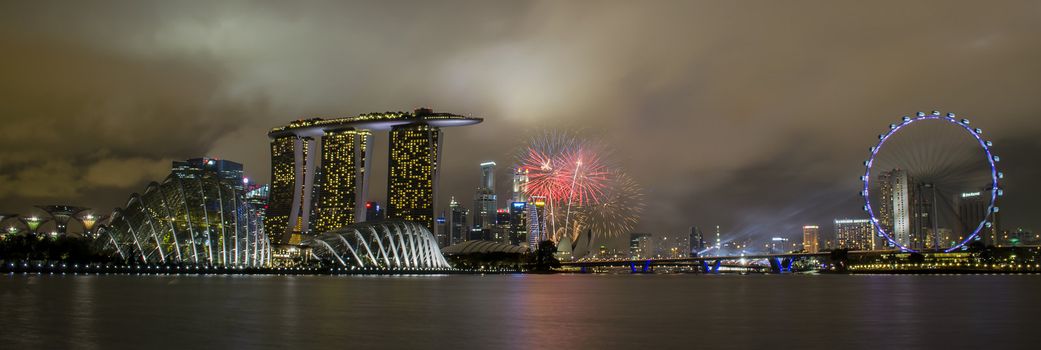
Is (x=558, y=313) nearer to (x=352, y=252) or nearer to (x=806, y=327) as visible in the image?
(x=806, y=327)

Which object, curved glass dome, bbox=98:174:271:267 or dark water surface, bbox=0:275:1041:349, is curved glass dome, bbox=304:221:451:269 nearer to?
curved glass dome, bbox=98:174:271:267

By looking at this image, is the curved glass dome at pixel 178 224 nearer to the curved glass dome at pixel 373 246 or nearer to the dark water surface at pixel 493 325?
the curved glass dome at pixel 373 246

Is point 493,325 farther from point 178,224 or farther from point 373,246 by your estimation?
point 373,246

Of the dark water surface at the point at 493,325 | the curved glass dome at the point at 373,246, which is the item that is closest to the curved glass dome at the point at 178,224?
the curved glass dome at the point at 373,246

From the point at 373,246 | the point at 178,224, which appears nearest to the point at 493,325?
the point at 178,224

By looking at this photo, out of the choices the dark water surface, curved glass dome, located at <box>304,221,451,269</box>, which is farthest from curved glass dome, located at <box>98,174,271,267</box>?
the dark water surface

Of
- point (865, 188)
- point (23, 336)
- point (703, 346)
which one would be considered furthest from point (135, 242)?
point (703, 346)
